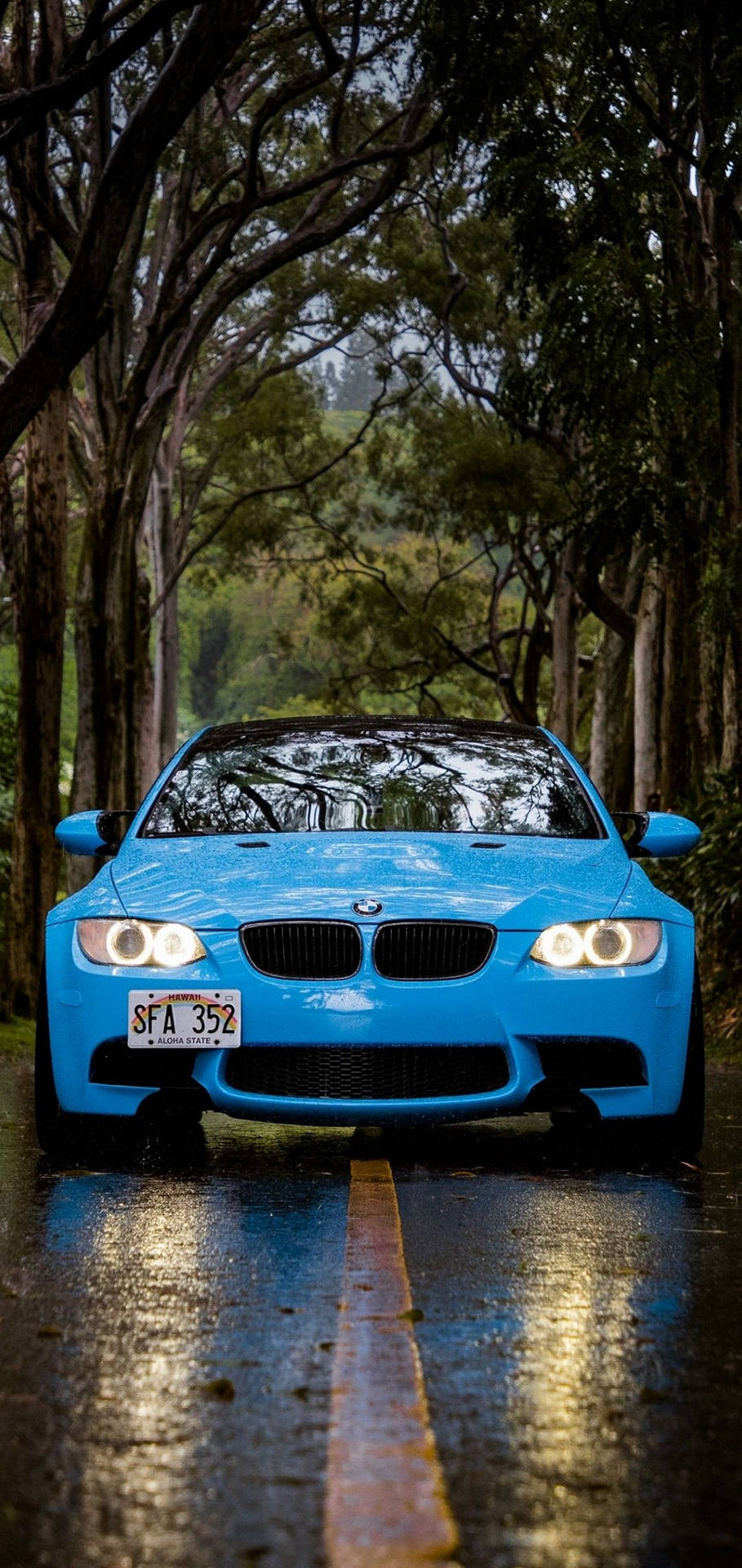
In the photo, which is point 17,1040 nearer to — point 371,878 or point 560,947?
point 371,878

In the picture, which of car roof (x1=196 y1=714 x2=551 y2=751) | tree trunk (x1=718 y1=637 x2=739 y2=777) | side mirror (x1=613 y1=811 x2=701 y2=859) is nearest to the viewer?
side mirror (x1=613 y1=811 x2=701 y2=859)

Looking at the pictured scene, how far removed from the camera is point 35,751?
54.6 ft

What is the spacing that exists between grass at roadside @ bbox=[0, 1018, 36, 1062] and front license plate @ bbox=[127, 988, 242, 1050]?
7205 mm

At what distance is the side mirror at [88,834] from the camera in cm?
747

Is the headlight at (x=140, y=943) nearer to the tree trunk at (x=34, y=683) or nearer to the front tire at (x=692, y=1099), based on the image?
the front tire at (x=692, y=1099)

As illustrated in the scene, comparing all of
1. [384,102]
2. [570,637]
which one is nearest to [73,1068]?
[384,102]

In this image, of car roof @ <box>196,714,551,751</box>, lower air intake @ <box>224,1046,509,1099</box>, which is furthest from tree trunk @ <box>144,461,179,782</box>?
lower air intake @ <box>224,1046,509,1099</box>

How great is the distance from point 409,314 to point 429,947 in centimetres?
2767

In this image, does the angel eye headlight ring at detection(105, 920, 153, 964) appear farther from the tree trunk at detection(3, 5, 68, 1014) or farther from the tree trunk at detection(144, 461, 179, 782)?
the tree trunk at detection(144, 461, 179, 782)

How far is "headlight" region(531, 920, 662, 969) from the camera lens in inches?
249

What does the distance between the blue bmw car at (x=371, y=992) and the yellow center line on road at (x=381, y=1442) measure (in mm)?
1371

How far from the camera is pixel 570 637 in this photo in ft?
104

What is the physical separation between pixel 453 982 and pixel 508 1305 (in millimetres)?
1965

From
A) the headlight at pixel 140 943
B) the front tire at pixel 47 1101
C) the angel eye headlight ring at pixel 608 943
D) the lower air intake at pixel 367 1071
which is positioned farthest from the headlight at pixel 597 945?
the front tire at pixel 47 1101
